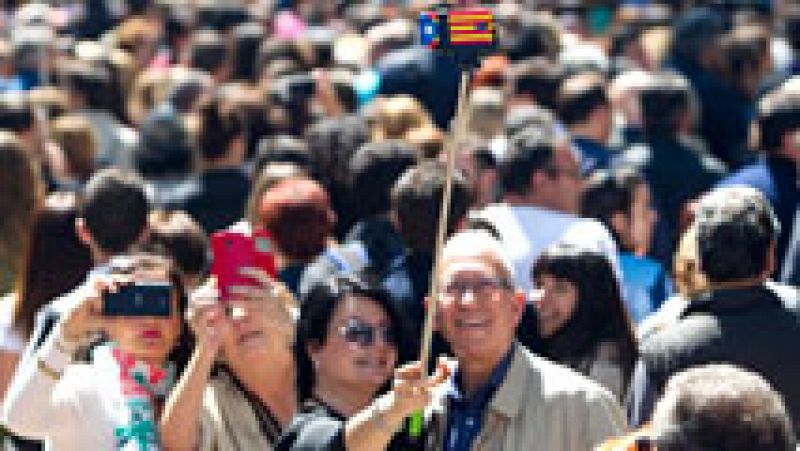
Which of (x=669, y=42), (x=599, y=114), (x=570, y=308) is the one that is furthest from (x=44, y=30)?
(x=570, y=308)

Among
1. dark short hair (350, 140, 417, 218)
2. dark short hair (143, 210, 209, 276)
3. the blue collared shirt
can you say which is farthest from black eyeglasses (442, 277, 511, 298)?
dark short hair (350, 140, 417, 218)

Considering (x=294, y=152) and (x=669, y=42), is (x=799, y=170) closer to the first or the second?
(x=294, y=152)

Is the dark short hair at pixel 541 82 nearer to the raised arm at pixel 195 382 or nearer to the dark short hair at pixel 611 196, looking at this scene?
the dark short hair at pixel 611 196

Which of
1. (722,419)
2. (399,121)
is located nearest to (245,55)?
(399,121)

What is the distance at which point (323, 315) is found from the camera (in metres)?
4.86

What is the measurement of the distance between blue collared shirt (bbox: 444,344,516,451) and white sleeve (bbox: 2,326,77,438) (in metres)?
0.96

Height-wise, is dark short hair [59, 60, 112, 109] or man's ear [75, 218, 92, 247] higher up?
man's ear [75, 218, 92, 247]

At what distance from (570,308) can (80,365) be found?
4.59 ft

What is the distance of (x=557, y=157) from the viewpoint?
6.61 m

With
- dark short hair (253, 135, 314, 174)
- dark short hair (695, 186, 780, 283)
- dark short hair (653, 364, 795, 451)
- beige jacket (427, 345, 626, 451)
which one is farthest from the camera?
dark short hair (253, 135, 314, 174)

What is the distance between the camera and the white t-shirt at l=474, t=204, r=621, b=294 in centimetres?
607

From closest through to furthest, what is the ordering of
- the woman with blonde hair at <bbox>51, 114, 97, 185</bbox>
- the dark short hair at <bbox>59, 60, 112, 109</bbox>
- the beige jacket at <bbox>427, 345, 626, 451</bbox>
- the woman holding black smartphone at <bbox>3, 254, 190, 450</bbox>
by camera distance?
the beige jacket at <bbox>427, 345, 626, 451</bbox>
the woman holding black smartphone at <bbox>3, 254, 190, 450</bbox>
the woman with blonde hair at <bbox>51, 114, 97, 185</bbox>
the dark short hair at <bbox>59, 60, 112, 109</bbox>

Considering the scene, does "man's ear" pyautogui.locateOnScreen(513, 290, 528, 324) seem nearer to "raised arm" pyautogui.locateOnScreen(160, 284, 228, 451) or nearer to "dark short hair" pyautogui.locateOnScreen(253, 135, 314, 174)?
"raised arm" pyautogui.locateOnScreen(160, 284, 228, 451)

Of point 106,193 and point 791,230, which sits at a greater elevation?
point 106,193
